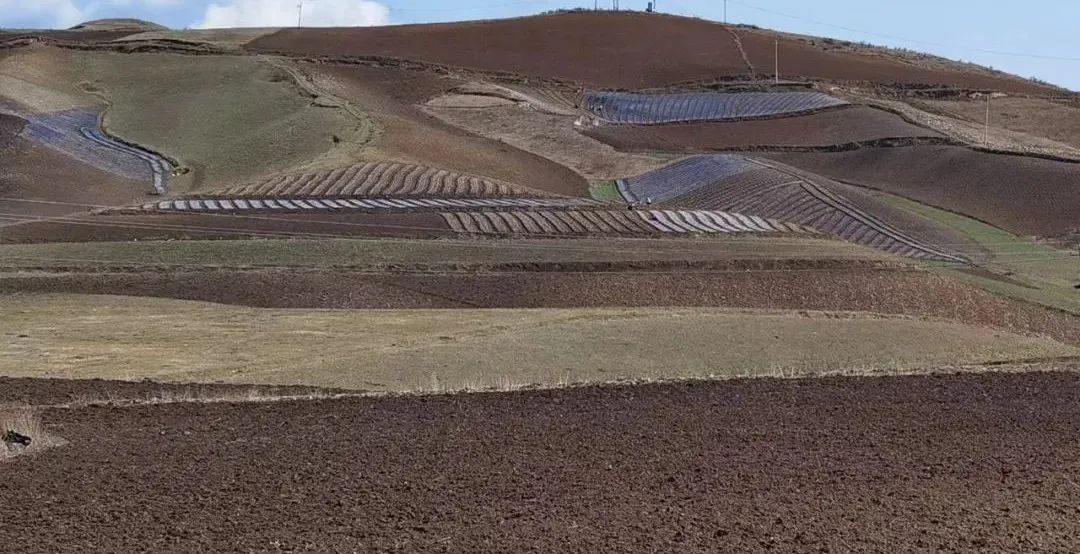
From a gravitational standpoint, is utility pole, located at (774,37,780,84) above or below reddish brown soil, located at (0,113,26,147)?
above

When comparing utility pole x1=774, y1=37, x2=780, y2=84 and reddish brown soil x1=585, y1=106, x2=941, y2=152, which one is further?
utility pole x1=774, y1=37, x2=780, y2=84

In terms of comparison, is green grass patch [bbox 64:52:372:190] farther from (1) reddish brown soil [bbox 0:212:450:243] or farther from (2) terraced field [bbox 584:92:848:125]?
(2) terraced field [bbox 584:92:848:125]

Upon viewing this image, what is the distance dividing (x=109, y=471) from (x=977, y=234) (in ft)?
154

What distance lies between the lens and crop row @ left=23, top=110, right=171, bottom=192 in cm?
6257

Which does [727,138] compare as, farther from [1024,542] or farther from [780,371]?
[1024,542]

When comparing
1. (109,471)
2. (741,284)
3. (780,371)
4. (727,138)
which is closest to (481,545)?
(109,471)

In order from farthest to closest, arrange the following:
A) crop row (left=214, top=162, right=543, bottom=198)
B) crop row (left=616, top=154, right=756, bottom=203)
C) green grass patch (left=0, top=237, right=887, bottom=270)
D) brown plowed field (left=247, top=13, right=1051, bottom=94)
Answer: brown plowed field (left=247, top=13, right=1051, bottom=94) → crop row (left=616, top=154, right=756, bottom=203) → crop row (left=214, top=162, right=543, bottom=198) → green grass patch (left=0, top=237, right=887, bottom=270)

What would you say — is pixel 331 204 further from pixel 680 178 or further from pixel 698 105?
pixel 698 105

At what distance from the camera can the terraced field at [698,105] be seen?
89250 mm

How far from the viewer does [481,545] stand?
12.6 metres

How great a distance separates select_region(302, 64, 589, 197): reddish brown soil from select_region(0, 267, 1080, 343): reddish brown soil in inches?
982

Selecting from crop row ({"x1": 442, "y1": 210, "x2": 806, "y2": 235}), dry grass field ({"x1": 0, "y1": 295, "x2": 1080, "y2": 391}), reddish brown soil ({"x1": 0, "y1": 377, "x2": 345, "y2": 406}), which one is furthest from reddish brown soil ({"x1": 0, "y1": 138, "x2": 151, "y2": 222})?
reddish brown soil ({"x1": 0, "y1": 377, "x2": 345, "y2": 406})

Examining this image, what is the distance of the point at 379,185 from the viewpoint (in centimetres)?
5716

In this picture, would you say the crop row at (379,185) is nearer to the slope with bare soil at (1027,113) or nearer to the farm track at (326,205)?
the farm track at (326,205)
